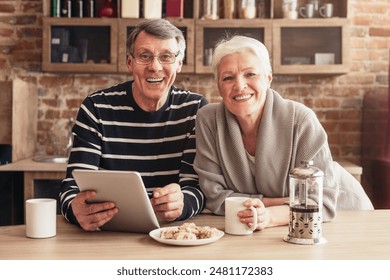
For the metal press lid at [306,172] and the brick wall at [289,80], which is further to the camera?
the brick wall at [289,80]

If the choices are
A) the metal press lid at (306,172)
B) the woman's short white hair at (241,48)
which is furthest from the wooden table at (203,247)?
the woman's short white hair at (241,48)

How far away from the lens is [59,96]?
13.4 ft

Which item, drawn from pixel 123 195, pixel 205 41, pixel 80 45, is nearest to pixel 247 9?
pixel 205 41

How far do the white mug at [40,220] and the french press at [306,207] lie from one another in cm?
64

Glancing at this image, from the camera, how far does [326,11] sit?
3.80 meters

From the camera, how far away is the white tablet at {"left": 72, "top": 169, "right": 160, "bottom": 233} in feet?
4.66

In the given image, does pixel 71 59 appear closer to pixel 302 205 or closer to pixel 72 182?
pixel 72 182

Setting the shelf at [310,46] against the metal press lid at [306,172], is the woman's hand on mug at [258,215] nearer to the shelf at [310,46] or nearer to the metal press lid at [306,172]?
the metal press lid at [306,172]

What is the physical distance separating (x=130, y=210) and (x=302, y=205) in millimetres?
474

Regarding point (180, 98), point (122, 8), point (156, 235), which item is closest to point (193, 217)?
point (156, 235)

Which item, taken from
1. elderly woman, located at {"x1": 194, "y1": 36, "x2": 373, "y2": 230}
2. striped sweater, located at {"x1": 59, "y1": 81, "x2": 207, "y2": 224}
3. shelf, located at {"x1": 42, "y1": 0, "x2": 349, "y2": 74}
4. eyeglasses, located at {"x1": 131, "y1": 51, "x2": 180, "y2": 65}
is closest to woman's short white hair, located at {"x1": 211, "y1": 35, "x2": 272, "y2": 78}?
elderly woman, located at {"x1": 194, "y1": 36, "x2": 373, "y2": 230}

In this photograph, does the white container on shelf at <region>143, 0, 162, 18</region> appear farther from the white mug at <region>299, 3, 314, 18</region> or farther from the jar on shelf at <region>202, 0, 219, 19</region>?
the white mug at <region>299, 3, 314, 18</region>

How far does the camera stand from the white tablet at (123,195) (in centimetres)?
142

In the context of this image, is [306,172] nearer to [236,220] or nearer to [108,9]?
[236,220]
